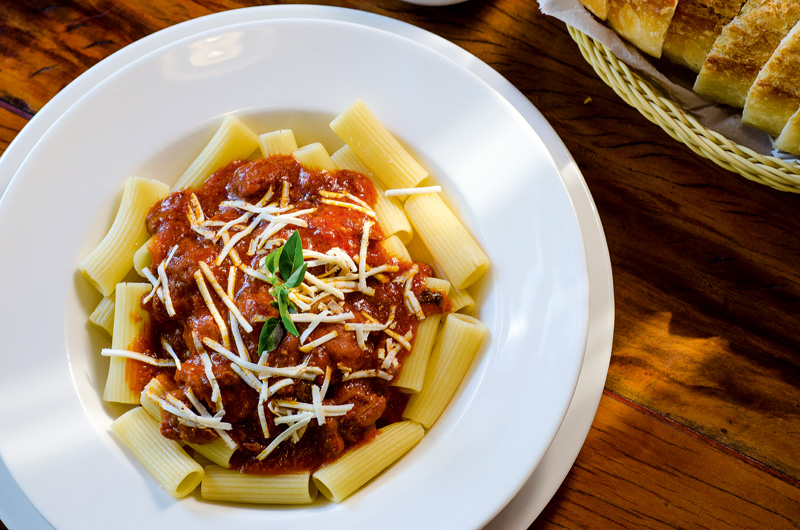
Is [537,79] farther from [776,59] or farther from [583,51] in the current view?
[776,59]

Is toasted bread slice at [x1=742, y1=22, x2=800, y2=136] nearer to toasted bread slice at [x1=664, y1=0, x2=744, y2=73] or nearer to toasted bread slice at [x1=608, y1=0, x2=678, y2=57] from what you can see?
toasted bread slice at [x1=664, y1=0, x2=744, y2=73]

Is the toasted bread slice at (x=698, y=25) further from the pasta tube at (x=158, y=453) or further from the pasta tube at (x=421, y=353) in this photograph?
the pasta tube at (x=158, y=453)

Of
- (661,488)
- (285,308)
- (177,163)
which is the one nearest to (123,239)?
(177,163)

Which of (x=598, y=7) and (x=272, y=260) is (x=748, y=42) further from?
(x=272, y=260)

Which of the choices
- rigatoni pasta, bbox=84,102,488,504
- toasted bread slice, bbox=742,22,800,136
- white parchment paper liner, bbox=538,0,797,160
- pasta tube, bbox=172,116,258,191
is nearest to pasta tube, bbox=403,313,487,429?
rigatoni pasta, bbox=84,102,488,504

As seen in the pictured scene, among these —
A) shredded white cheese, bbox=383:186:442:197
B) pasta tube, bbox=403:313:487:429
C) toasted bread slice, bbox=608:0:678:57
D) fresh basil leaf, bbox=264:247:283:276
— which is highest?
toasted bread slice, bbox=608:0:678:57

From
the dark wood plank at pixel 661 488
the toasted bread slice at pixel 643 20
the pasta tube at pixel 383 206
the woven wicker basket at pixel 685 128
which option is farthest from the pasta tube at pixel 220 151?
the dark wood plank at pixel 661 488
